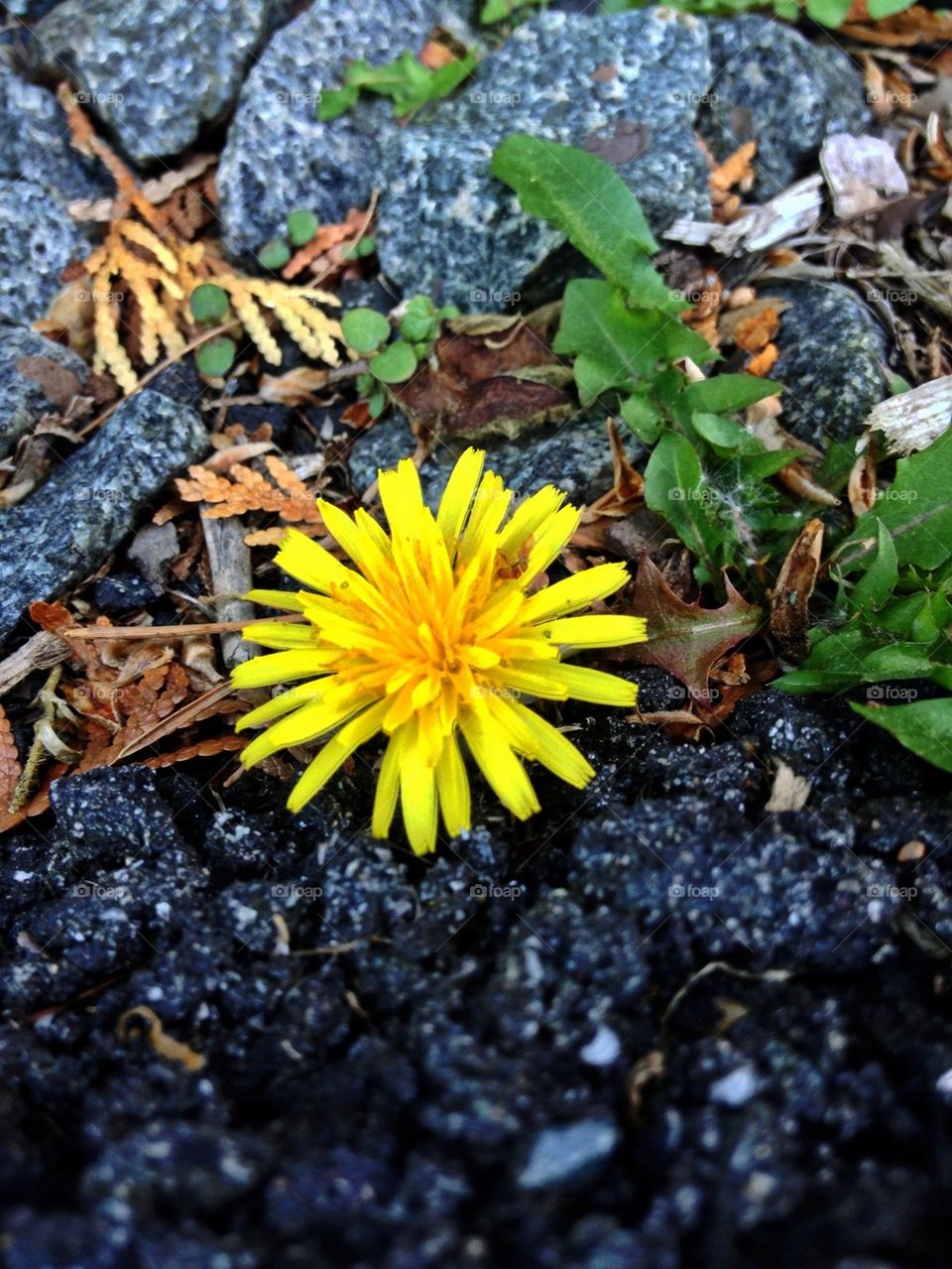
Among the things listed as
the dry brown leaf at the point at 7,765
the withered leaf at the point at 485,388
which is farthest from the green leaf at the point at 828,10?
the dry brown leaf at the point at 7,765

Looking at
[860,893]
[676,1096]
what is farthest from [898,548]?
[676,1096]

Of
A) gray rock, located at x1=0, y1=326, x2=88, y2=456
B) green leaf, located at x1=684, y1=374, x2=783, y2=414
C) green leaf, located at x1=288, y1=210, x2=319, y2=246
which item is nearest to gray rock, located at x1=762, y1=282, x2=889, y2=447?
green leaf, located at x1=684, y1=374, x2=783, y2=414

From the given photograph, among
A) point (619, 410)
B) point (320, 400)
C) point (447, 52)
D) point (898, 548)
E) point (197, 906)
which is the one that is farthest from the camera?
point (447, 52)

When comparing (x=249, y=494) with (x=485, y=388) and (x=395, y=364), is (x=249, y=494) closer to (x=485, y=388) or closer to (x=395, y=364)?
(x=395, y=364)

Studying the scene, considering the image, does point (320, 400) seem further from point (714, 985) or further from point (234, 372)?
point (714, 985)

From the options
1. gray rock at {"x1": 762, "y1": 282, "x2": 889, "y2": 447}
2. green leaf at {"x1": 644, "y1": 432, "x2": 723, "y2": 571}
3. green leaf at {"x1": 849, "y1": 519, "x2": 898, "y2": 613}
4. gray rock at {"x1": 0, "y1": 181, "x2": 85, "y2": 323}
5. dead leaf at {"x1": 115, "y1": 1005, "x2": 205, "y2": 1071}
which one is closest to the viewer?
dead leaf at {"x1": 115, "y1": 1005, "x2": 205, "y2": 1071}

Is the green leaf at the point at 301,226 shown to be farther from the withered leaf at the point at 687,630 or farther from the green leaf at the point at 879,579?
the green leaf at the point at 879,579

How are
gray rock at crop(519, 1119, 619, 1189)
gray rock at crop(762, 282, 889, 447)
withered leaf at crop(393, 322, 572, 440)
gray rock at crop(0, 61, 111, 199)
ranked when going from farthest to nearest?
1. gray rock at crop(0, 61, 111, 199)
2. withered leaf at crop(393, 322, 572, 440)
3. gray rock at crop(762, 282, 889, 447)
4. gray rock at crop(519, 1119, 619, 1189)

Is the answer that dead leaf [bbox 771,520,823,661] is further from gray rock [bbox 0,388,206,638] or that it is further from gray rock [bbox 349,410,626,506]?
gray rock [bbox 0,388,206,638]
